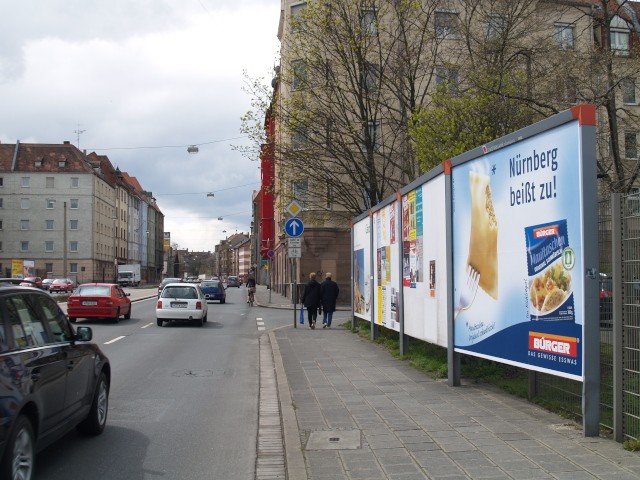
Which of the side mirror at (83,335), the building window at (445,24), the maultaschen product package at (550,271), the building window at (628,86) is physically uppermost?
the building window at (445,24)

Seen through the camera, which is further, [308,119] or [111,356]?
[308,119]

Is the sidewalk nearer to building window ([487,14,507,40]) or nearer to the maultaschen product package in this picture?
the maultaschen product package

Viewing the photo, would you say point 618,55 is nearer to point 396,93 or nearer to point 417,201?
point 417,201

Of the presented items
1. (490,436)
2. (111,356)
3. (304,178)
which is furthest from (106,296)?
(490,436)

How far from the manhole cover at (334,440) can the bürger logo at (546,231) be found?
2579mm

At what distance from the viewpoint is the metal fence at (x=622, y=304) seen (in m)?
5.87

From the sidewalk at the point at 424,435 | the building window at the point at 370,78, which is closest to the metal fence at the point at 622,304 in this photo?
the sidewalk at the point at 424,435

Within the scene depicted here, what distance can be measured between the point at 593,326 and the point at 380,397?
337 centimetres

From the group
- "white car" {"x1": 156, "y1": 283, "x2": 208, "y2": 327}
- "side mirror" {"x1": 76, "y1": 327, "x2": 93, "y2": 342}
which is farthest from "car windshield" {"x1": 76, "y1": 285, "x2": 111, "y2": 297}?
"side mirror" {"x1": 76, "y1": 327, "x2": 93, "y2": 342}

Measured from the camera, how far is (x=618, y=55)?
14406 mm

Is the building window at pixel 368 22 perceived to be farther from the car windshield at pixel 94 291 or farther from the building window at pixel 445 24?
the car windshield at pixel 94 291

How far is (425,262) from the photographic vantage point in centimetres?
1105

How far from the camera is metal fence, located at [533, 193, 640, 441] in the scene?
587 centimetres

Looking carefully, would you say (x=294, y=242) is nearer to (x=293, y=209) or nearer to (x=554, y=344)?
(x=293, y=209)
